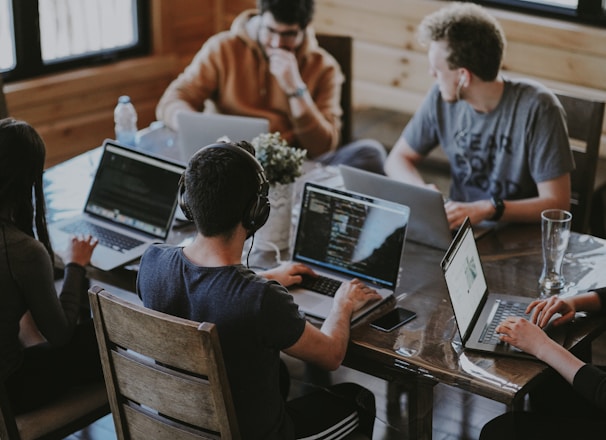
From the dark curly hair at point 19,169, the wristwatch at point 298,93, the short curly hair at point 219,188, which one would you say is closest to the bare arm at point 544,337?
the short curly hair at point 219,188

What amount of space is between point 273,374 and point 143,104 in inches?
129

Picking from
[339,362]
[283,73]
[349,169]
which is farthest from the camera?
[283,73]

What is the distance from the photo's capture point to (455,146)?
315cm

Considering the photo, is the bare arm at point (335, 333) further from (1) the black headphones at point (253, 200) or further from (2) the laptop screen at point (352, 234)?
(1) the black headphones at point (253, 200)

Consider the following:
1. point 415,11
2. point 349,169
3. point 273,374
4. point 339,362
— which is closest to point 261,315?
point 273,374

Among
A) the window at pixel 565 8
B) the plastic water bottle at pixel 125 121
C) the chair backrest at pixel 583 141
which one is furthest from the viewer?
the window at pixel 565 8

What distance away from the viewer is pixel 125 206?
2822 mm

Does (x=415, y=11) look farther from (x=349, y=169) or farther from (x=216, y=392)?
(x=216, y=392)

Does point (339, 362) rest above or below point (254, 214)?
below

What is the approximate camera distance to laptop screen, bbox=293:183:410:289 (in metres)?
2.41

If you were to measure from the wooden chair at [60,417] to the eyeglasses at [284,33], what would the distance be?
171 cm

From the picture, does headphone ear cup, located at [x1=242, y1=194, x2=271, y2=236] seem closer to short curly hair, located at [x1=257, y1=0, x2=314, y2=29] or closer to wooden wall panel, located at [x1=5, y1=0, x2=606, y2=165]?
short curly hair, located at [x1=257, y1=0, x2=314, y2=29]

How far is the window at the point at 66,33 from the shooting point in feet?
14.3

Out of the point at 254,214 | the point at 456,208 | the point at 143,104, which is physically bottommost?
the point at 143,104
